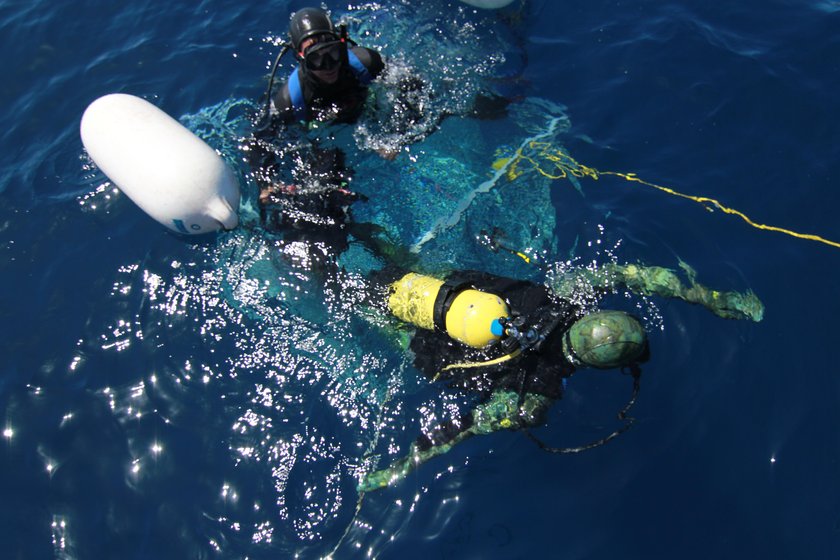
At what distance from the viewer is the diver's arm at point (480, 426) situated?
464cm

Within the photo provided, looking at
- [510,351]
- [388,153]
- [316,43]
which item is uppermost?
[316,43]

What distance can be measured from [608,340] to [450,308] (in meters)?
1.20

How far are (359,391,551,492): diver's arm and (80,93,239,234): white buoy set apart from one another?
281 centimetres

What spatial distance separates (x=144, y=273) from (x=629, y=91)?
579 cm

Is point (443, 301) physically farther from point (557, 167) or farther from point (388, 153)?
point (557, 167)

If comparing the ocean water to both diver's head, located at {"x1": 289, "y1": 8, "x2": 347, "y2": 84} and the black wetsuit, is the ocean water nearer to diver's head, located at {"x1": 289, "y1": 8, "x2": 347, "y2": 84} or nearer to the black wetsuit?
the black wetsuit

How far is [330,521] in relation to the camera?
15.1ft

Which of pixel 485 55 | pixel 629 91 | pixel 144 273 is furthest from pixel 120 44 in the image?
pixel 629 91

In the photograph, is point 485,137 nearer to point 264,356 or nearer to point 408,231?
point 408,231

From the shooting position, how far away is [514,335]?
425cm

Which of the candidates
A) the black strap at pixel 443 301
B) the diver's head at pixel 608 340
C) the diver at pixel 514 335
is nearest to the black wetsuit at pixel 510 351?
the diver at pixel 514 335

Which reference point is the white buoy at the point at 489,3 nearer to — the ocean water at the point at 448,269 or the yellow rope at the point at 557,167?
the ocean water at the point at 448,269

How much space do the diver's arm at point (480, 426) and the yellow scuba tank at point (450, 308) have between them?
0.59 m

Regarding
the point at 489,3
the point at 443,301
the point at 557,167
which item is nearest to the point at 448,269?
the point at 443,301
